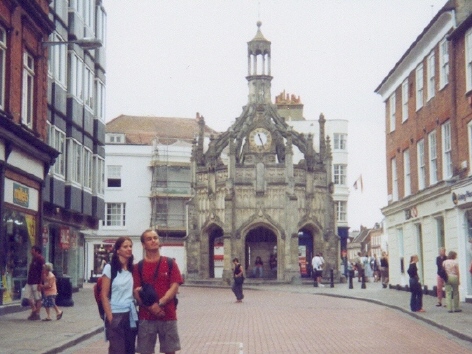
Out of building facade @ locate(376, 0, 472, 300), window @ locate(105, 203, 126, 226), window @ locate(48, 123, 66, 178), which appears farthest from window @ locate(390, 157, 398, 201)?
window @ locate(105, 203, 126, 226)

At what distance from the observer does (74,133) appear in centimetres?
3516

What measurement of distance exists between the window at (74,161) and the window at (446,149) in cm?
1360

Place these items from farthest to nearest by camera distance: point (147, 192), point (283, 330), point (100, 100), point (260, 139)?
point (147, 192)
point (260, 139)
point (100, 100)
point (283, 330)

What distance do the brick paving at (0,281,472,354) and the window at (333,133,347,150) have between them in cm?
5117

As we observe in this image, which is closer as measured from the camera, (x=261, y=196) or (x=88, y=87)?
(x=88, y=87)

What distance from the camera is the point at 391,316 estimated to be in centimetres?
2445

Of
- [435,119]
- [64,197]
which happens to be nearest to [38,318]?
[64,197]

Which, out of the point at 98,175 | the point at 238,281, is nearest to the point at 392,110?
the point at 238,281

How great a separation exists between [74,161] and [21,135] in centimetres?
1139

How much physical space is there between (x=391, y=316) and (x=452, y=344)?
25.3 feet

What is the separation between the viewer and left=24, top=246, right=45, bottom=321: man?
22.0m

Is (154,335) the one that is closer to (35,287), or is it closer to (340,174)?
(35,287)

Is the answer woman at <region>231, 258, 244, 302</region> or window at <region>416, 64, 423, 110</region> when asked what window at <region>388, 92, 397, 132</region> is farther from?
woman at <region>231, 258, 244, 302</region>

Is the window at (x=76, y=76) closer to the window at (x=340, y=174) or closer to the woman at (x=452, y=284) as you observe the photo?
the woman at (x=452, y=284)
